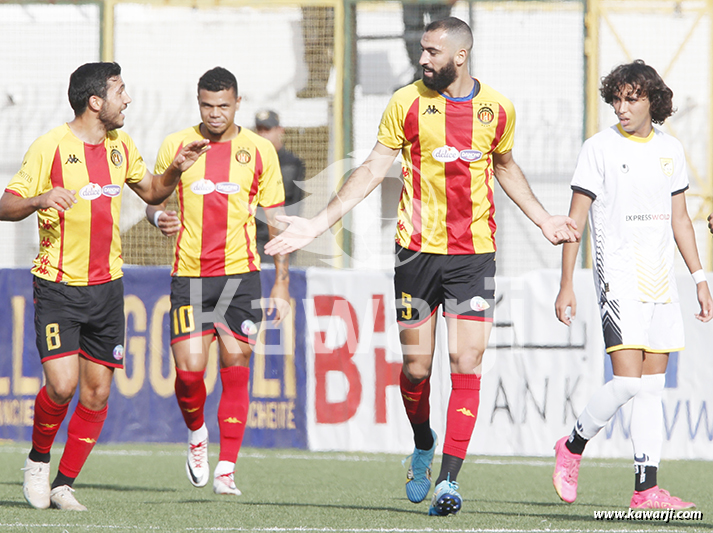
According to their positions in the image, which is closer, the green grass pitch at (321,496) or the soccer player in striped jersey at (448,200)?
the green grass pitch at (321,496)

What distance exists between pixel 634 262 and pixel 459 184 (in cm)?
98

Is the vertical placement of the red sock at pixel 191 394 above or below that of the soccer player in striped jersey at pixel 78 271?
below

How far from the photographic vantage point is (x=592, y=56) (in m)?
12.4

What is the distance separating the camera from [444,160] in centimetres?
537

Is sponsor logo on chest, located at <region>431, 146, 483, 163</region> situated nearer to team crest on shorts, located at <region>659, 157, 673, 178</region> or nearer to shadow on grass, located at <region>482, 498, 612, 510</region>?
team crest on shorts, located at <region>659, 157, 673, 178</region>

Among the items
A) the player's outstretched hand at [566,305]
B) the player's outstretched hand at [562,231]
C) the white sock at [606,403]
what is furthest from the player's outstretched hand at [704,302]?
the player's outstretched hand at [562,231]

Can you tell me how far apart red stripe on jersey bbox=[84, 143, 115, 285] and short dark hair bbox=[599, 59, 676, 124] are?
2.65 m

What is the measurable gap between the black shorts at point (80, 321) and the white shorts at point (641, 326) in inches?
100

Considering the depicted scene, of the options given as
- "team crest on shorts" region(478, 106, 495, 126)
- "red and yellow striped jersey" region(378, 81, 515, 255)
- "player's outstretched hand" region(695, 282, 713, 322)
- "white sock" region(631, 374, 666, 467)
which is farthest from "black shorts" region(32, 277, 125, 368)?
"player's outstretched hand" region(695, 282, 713, 322)

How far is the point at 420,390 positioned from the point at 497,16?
8.11 metres

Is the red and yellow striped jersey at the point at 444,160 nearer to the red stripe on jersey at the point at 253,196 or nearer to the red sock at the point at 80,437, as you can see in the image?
the red stripe on jersey at the point at 253,196

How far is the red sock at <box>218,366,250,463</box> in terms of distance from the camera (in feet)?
21.2

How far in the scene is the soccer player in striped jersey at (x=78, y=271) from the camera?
5559 millimetres

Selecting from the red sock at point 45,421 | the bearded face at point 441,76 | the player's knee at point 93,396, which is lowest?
the red sock at point 45,421
